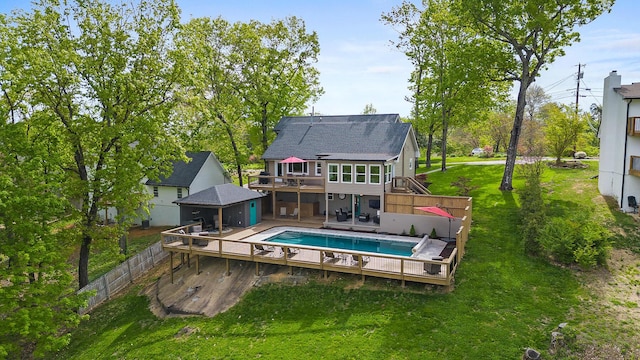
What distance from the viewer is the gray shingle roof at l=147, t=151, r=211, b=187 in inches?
1094

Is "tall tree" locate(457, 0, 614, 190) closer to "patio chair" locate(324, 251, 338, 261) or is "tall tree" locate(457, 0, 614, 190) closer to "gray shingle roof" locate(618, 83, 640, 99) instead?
"gray shingle roof" locate(618, 83, 640, 99)

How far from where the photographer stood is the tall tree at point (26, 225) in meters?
13.3

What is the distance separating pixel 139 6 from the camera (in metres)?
→ 18.1

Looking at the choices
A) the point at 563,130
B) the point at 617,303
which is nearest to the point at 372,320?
the point at 617,303

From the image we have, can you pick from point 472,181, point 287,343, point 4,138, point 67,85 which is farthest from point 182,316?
point 472,181

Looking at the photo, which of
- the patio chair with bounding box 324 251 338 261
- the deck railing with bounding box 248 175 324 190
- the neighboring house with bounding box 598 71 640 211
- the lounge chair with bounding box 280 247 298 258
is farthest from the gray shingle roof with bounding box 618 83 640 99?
the lounge chair with bounding box 280 247 298 258

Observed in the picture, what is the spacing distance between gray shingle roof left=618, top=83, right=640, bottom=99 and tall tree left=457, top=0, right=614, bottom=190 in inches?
155

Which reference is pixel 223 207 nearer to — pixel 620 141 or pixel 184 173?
pixel 184 173

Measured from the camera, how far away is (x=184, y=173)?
28.4 meters

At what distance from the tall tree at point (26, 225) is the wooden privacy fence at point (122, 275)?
2.58m

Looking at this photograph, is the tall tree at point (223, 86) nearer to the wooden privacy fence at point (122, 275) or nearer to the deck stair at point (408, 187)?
the wooden privacy fence at point (122, 275)

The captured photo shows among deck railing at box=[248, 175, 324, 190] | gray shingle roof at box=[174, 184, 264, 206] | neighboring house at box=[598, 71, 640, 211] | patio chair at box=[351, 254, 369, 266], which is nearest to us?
patio chair at box=[351, 254, 369, 266]

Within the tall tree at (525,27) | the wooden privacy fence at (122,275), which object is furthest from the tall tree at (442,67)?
the wooden privacy fence at (122,275)

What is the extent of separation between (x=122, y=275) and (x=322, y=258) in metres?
10.8
